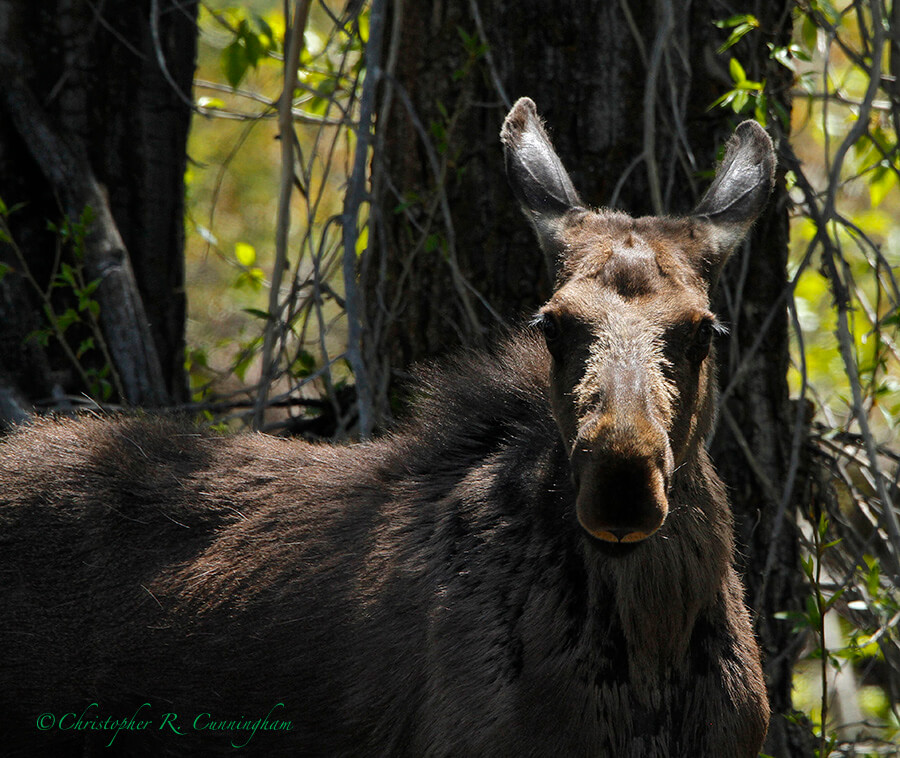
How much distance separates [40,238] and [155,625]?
7.84 ft

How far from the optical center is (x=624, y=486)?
2.83 meters

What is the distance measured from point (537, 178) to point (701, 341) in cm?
85

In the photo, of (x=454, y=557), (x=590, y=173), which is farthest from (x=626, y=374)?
(x=590, y=173)

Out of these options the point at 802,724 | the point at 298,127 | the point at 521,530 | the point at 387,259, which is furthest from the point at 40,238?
the point at 298,127

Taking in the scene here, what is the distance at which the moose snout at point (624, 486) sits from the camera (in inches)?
111

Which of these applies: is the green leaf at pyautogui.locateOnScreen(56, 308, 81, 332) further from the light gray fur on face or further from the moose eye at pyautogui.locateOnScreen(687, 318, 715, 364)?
the moose eye at pyautogui.locateOnScreen(687, 318, 715, 364)

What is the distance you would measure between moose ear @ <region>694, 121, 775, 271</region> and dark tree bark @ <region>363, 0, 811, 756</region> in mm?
711

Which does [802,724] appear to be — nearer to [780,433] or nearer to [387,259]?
[780,433]

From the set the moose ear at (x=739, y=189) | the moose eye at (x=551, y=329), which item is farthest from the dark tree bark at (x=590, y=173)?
the moose eye at (x=551, y=329)

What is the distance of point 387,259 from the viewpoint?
5.18m

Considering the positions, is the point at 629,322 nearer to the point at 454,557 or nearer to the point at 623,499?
the point at 623,499

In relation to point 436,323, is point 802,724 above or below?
below

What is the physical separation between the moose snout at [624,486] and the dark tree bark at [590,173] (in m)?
1.79

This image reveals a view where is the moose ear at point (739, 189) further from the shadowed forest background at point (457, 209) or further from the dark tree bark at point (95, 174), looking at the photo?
the dark tree bark at point (95, 174)
